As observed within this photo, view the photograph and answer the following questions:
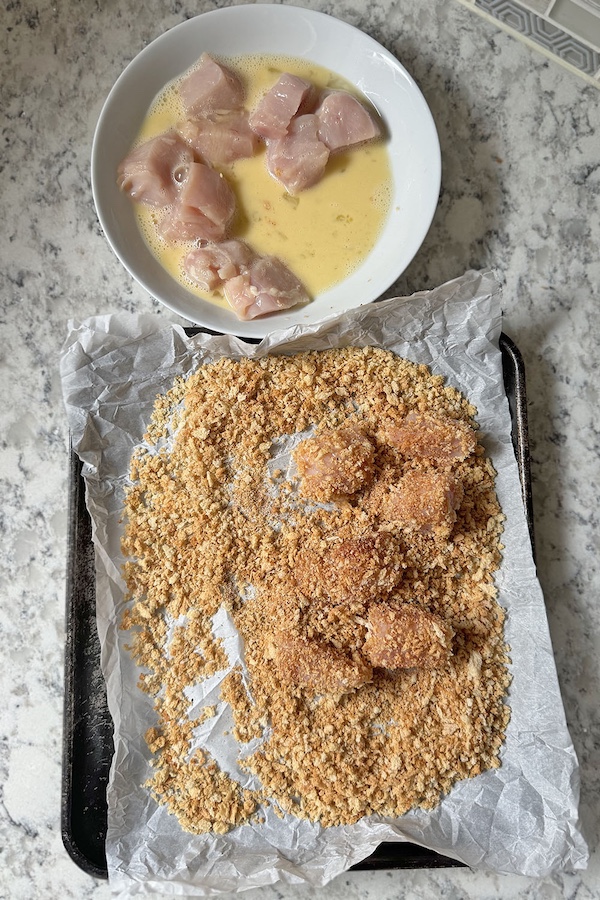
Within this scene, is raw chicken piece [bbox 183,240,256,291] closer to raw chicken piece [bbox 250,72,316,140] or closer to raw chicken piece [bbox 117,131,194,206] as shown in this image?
raw chicken piece [bbox 117,131,194,206]

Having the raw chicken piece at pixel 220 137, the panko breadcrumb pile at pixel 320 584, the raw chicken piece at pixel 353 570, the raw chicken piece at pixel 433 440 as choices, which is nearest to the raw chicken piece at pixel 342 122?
the raw chicken piece at pixel 220 137

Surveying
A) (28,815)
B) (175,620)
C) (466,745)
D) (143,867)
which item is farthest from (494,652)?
(28,815)

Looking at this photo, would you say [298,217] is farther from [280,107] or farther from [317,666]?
[317,666]

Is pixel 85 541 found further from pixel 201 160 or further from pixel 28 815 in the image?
pixel 201 160

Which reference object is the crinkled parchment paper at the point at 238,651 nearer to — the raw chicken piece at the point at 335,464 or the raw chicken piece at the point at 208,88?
the raw chicken piece at the point at 335,464

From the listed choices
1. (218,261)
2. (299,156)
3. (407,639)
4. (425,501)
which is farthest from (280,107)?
(407,639)
